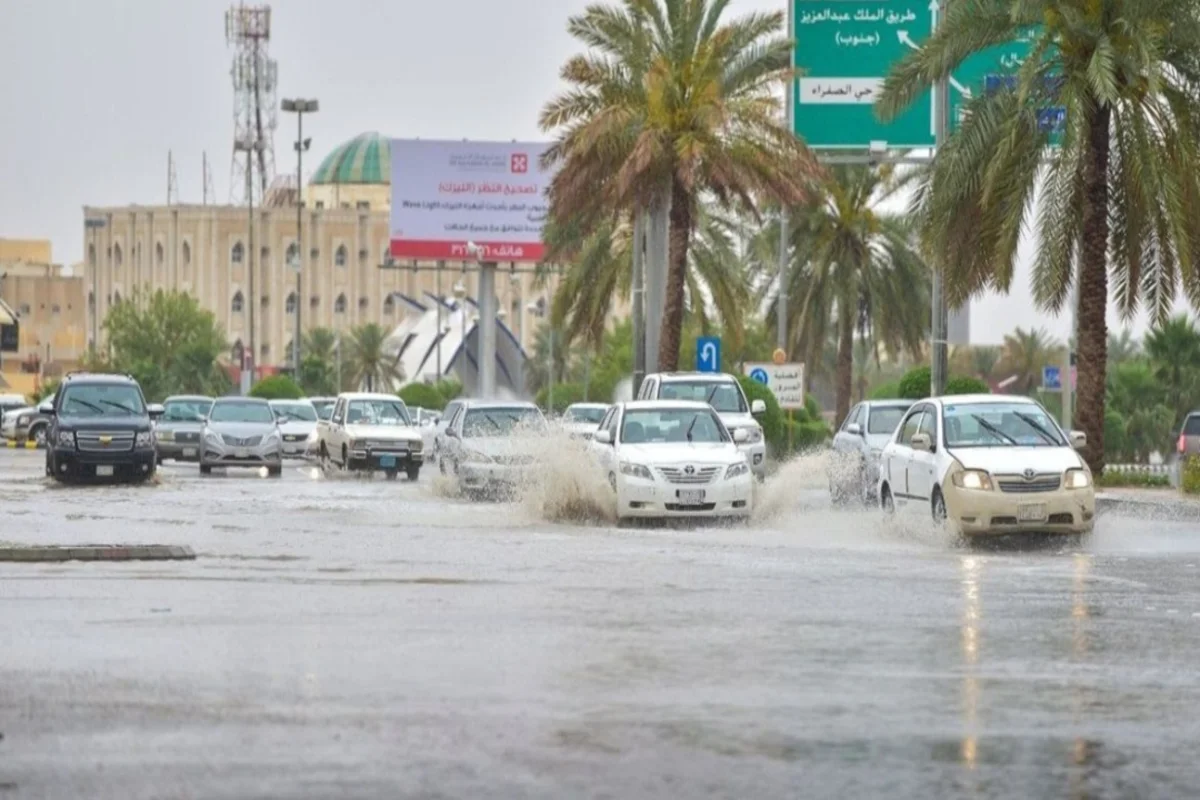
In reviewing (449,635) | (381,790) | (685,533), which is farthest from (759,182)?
(381,790)

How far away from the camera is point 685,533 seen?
27.4 meters

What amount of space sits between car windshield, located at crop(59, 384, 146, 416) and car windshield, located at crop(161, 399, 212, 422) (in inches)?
375

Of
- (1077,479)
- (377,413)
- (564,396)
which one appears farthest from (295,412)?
(564,396)

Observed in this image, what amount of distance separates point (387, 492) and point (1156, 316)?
12395 millimetres

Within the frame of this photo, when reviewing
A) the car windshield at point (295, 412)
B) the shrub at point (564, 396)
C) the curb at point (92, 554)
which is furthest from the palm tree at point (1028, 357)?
the curb at point (92, 554)

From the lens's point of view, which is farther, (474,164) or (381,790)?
(474,164)

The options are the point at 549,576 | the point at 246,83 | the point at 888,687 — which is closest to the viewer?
the point at 888,687

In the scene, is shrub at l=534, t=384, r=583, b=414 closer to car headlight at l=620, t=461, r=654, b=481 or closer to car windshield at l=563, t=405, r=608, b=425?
car windshield at l=563, t=405, r=608, b=425

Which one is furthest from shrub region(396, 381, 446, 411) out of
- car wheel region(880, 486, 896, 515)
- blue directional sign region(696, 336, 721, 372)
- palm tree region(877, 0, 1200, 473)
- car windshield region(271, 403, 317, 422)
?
car wheel region(880, 486, 896, 515)

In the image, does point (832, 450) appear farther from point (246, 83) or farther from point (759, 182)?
point (246, 83)

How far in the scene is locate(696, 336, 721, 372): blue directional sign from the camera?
1969 inches

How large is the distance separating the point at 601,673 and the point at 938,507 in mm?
12811

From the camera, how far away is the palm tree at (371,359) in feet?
517

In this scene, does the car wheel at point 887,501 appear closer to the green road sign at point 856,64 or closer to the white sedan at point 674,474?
the white sedan at point 674,474
